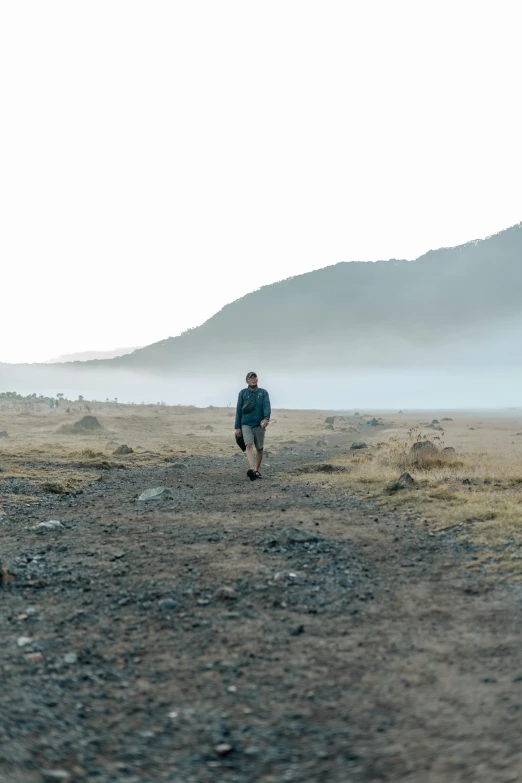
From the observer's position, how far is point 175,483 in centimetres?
1677

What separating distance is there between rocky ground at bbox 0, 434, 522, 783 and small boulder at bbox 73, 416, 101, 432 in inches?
1433

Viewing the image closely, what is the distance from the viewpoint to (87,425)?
45.9 m

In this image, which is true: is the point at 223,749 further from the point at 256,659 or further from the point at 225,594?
the point at 225,594

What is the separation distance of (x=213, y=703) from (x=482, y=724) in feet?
5.84

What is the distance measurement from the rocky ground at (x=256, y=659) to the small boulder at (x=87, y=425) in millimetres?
36393

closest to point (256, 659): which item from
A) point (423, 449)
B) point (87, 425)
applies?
point (423, 449)

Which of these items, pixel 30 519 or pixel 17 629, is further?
pixel 30 519

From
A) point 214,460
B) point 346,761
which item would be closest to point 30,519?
point 346,761

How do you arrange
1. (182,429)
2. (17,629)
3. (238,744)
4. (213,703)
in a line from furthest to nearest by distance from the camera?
(182,429) → (17,629) → (213,703) → (238,744)

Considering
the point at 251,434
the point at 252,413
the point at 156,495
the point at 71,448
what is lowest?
the point at 71,448

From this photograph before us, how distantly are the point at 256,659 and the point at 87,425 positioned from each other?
43047mm

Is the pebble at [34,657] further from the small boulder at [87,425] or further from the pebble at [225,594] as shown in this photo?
the small boulder at [87,425]

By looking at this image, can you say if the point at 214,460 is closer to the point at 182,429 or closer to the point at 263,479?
the point at 263,479

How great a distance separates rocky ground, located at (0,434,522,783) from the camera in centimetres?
354
